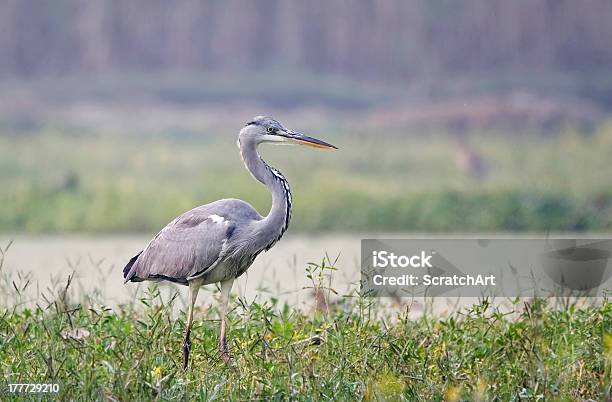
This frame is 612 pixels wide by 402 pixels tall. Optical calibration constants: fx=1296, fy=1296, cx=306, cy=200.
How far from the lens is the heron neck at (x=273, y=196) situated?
5059mm

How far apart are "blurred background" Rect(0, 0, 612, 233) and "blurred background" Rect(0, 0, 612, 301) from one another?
19 mm

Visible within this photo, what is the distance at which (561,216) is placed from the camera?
32.6 feet

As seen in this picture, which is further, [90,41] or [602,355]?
[90,41]

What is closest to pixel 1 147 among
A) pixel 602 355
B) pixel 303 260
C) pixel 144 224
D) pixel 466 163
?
pixel 144 224

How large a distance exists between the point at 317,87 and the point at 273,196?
29.8ft

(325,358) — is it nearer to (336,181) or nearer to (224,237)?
(224,237)

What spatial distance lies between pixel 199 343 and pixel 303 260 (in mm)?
3148

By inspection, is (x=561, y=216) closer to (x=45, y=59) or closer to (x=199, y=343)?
(x=199, y=343)

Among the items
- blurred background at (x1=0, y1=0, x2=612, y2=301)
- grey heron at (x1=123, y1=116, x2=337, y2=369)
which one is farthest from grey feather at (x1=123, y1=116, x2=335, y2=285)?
blurred background at (x1=0, y1=0, x2=612, y2=301)

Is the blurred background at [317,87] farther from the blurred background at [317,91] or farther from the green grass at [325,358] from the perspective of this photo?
the green grass at [325,358]

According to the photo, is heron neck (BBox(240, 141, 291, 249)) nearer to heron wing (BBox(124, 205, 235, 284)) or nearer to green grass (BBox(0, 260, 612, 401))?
heron wing (BBox(124, 205, 235, 284))

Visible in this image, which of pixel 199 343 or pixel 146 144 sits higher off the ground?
pixel 146 144

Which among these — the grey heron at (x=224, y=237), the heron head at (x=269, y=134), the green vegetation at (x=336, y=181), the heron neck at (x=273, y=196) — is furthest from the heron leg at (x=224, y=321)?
the green vegetation at (x=336, y=181)

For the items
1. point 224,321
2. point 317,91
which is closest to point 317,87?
point 317,91
